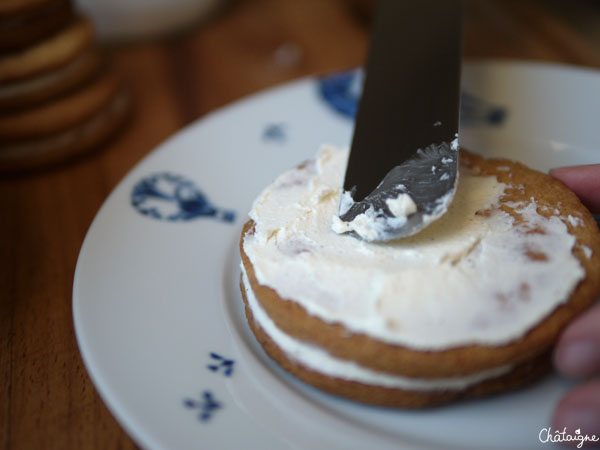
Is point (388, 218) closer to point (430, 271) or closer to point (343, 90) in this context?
point (430, 271)

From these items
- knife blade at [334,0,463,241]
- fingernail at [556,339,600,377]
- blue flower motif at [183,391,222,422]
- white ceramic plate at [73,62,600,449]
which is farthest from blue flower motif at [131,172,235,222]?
fingernail at [556,339,600,377]

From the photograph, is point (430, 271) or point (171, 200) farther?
point (171, 200)

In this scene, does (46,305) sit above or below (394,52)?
below

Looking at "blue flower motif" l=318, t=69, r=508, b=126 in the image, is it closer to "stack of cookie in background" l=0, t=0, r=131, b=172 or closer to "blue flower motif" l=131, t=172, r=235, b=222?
"blue flower motif" l=131, t=172, r=235, b=222

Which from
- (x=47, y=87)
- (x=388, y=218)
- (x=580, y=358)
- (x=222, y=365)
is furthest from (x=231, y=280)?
(x=47, y=87)

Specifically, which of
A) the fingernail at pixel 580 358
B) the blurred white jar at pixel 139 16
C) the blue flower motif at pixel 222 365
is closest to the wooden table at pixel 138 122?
the blurred white jar at pixel 139 16

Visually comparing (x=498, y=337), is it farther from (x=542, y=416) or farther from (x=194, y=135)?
(x=194, y=135)

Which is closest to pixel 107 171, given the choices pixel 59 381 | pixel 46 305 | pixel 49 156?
pixel 49 156
